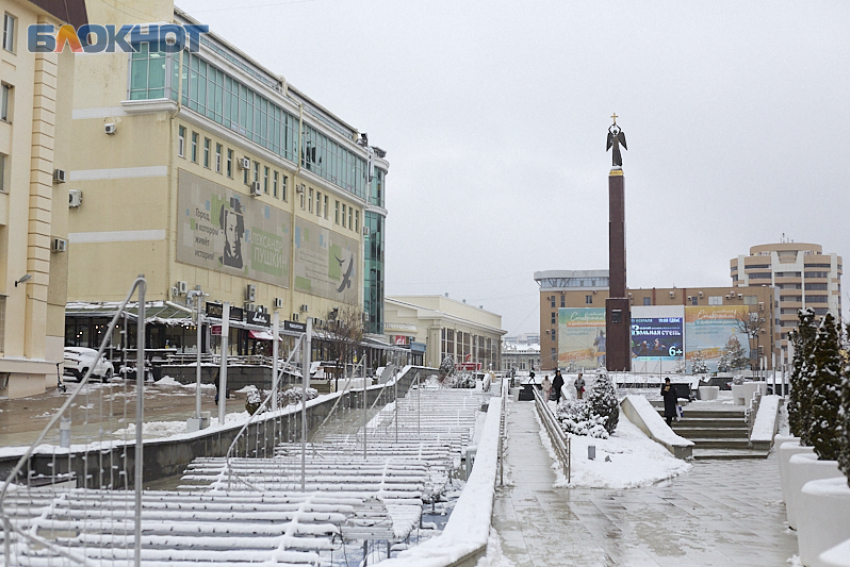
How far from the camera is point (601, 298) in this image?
11550 centimetres

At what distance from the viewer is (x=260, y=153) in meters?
50.5

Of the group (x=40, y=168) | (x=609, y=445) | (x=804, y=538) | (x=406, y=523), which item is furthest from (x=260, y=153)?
(x=804, y=538)

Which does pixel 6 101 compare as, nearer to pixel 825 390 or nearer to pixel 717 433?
pixel 717 433

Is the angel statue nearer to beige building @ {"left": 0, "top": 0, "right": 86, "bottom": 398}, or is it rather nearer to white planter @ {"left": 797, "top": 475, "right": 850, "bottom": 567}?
beige building @ {"left": 0, "top": 0, "right": 86, "bottom": 398}

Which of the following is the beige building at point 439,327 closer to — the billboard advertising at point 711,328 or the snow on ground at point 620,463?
the billboard advertising at point 711,328

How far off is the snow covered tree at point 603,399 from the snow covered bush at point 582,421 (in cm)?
15

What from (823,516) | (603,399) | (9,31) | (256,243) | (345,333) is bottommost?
(823,516)

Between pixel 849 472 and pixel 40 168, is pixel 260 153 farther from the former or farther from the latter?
pixel 849 472

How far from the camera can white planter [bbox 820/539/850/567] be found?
4418 mm

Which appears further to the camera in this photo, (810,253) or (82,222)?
(810,253)

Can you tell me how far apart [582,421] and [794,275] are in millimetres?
123227

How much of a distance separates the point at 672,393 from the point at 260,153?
103ft

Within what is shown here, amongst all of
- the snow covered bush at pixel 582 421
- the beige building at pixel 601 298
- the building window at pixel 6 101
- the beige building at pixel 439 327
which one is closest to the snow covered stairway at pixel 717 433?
the snow covered bush at pixel 582 421

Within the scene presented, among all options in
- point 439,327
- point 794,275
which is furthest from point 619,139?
point 794,275
